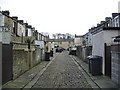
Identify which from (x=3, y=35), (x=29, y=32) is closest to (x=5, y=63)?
(x=3, y=35)

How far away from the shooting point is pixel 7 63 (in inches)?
458

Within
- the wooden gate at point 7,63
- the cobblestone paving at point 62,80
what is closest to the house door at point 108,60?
the cobblestone paving at point 62,80

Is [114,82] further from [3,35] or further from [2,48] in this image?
[3,35]

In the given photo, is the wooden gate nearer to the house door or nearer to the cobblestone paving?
the cobblestone paving

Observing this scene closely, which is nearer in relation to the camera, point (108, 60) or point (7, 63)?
point (7, 63)

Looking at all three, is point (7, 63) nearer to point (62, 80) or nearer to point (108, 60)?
point (62, 80)

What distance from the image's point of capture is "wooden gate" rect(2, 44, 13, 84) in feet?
35.9

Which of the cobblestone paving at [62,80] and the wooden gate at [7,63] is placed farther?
the cobblestone paving at [62,80]

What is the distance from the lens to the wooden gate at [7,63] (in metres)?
10.9

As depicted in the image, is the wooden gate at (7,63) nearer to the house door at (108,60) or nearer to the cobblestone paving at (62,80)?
the cobblestone paving at (62,80)

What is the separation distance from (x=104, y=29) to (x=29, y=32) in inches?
1314

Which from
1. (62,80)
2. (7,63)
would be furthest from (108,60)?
(7,63)

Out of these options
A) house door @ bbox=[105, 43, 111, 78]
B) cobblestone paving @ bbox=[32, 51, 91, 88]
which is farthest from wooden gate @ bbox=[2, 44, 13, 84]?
house door @ bbox=[105, 43, 111, 78]

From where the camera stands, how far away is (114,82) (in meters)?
11.6
